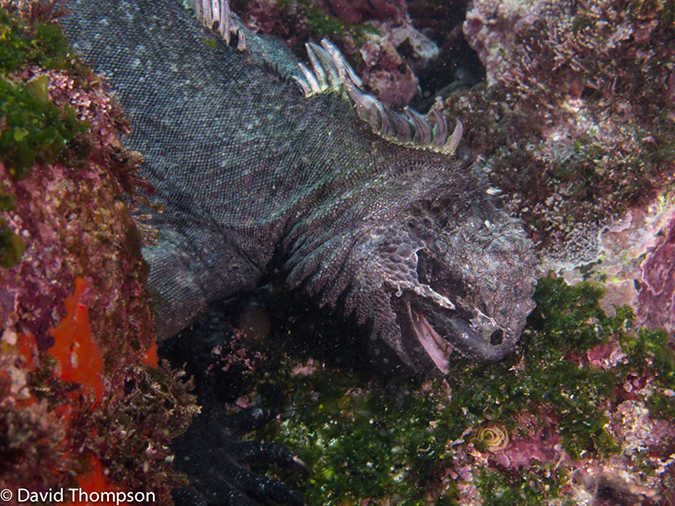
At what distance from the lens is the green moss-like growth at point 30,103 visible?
1.22 metres

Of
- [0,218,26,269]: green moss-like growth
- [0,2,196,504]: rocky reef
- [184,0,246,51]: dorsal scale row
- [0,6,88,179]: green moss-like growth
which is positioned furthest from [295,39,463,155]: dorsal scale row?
[0,218,26,269]: green moss-like growth

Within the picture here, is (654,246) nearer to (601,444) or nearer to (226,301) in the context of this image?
(601,444)

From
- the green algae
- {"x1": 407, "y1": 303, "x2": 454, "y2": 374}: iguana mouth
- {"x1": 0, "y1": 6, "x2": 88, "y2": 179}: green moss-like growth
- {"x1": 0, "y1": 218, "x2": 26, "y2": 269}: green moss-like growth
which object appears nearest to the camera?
{"x1": 0, "y1": 218, "x2": 26, "y2": 269}: green moss-like growth

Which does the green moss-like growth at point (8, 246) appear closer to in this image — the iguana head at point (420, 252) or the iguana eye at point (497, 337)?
the iguana head at point (420, 252)

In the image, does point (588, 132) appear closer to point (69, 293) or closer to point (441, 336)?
point (441, 336)

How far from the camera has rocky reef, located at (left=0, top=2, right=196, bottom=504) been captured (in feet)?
3.78

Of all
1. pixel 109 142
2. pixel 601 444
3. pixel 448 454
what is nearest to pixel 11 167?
pixel 109 142

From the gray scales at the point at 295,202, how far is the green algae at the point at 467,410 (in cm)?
25

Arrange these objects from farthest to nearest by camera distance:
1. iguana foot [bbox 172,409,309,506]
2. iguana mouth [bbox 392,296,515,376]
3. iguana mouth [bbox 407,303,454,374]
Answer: iguana mouth [bbox 407,303,454,374] → iguana mouth [bbox 392,296,515,376] → iguana foot [bbox 172,409,309,506]

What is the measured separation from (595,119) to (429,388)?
3.03m

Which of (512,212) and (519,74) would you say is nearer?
(512,212)

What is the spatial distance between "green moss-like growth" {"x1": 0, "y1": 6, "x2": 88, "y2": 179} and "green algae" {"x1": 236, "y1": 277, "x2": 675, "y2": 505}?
91.1 inches

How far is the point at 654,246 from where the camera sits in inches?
128

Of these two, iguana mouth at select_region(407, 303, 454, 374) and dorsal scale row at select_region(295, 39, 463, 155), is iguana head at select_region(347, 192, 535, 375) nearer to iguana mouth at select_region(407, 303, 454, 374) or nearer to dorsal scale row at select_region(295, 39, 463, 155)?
iguana mouth at select_region(407, 303, 454, 374)
